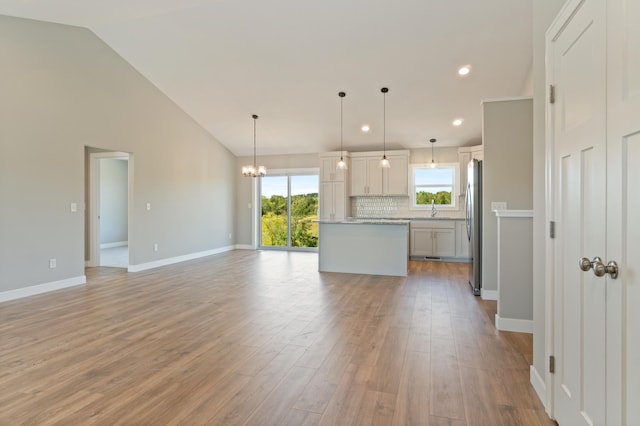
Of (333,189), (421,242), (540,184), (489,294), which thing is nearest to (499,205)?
(489,294)

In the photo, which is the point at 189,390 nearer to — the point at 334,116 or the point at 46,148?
the point at 46,148

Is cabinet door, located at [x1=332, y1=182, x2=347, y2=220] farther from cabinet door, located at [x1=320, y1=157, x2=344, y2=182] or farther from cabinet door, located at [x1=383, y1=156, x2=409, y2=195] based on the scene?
cabinet door, located at [x1=383, y1=156, x2=409, y2=195]

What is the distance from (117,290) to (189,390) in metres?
3.42

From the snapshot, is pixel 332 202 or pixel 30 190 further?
pixel 332 202

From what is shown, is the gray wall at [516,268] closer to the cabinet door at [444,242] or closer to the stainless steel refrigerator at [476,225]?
the stainless steel refrigerator at [476,225]

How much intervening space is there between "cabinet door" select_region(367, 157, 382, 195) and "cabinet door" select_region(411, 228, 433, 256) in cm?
125

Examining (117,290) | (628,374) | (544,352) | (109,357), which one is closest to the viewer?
(628,374)

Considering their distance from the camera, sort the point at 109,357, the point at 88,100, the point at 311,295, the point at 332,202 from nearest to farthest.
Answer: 1. the point at 109,357
2. the point at 311,295
3. the point at 88,100
4. the point at 332,202

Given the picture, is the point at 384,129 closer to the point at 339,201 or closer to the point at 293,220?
the point at 339,201

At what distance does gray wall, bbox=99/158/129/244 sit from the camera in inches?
386

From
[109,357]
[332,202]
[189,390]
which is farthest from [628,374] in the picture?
[332,202]

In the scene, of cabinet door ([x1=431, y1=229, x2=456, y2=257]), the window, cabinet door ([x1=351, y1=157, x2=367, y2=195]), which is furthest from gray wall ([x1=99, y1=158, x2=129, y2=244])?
cabinet door ([x1=431, y1=229, x2=456, y2=257])

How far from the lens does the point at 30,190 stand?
15.4 feet

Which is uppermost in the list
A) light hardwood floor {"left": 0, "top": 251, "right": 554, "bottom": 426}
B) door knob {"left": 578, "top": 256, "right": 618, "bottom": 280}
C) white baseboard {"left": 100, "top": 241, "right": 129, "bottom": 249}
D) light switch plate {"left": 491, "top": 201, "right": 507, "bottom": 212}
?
light switch plate {"left": 491, "top": 201, "right": 507, "bottom": 212}
